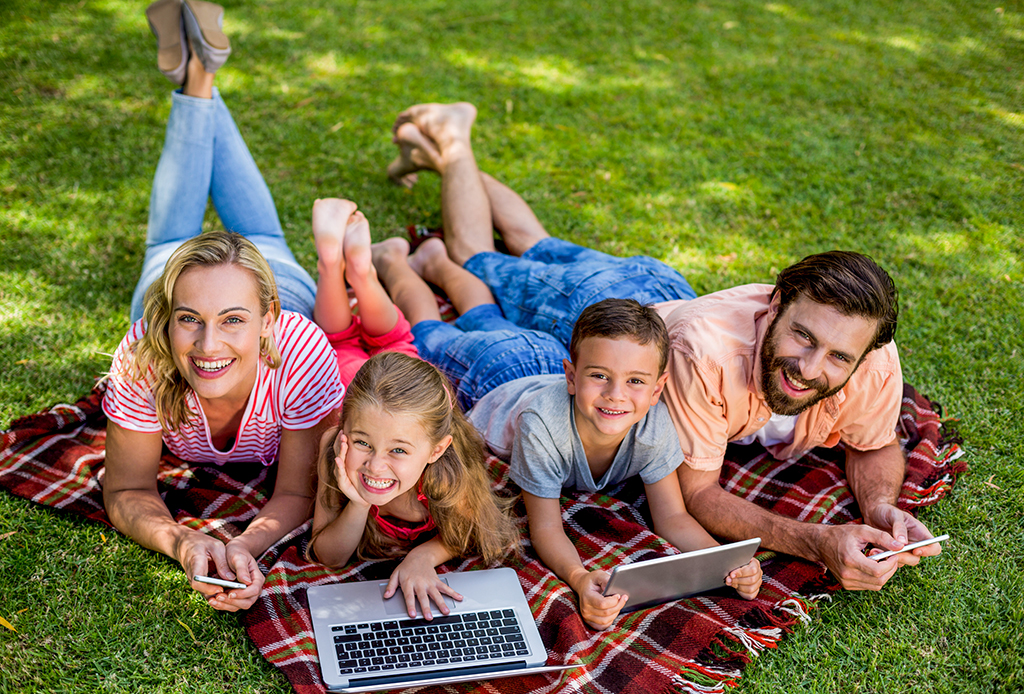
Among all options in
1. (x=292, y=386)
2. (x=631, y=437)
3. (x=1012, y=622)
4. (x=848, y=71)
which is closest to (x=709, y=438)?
(x=631, y=437)

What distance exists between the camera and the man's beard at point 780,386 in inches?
121

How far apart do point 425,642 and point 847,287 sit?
1995mm

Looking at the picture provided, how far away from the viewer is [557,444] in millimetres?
3117

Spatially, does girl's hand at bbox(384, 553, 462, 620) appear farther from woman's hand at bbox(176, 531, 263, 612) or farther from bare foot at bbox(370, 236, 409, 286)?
bare foot at bbox(370, 236, 409, 286)

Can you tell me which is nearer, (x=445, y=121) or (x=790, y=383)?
(x=790, y=383)

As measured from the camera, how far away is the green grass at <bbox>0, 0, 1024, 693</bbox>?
2.88 m

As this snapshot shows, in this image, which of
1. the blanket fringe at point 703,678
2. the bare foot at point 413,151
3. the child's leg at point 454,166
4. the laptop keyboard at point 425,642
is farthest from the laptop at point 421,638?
the bare foot at point 413,151

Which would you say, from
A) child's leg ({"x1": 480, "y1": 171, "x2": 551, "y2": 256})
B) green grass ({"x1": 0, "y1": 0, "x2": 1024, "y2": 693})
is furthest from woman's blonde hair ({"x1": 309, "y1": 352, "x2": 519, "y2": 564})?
child's leg ({"x1": 480, "y1": 171, "x2": 551, "y2": 256})

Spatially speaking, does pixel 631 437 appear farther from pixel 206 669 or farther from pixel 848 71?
pixel 848 71

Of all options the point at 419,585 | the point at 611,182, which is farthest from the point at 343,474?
the point at 611,182

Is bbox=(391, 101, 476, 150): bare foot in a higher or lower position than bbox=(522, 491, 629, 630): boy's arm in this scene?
higher

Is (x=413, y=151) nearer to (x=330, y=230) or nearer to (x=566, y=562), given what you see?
(x=330, y=230)

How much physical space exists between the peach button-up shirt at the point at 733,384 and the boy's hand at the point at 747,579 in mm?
492

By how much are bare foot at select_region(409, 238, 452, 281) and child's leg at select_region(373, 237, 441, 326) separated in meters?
0.04
